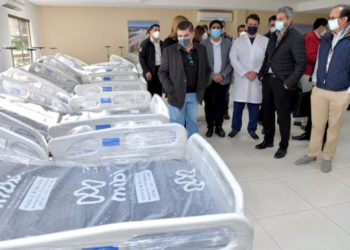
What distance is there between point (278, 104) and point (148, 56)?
1.76m

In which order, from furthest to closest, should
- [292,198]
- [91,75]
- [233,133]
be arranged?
[91,75] < [233,133] < [292,198]

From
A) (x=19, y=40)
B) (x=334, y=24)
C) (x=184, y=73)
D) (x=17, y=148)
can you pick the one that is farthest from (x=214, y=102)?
(x=19, y=40)

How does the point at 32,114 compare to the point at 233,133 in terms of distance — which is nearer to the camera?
the point at 32,114

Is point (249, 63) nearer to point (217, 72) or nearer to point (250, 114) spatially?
point (217, 72)

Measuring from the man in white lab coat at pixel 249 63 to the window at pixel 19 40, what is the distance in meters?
2.53

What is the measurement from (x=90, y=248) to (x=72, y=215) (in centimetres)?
31

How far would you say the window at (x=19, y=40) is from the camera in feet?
14.0

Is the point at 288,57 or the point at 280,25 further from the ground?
the point at 280,25

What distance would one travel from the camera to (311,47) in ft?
10.9

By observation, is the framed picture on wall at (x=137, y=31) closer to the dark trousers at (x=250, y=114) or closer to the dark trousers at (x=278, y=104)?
the dark trousers at (x=250, y=114)

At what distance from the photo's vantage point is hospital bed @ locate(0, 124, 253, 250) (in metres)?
0.87

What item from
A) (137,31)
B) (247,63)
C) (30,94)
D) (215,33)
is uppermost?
(137,31)

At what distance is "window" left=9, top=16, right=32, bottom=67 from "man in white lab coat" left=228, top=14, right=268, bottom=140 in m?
2.53

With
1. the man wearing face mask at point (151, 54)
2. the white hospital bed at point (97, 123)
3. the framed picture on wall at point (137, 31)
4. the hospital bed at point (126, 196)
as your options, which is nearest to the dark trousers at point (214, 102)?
the man wearing face mask at point (151, 54)
